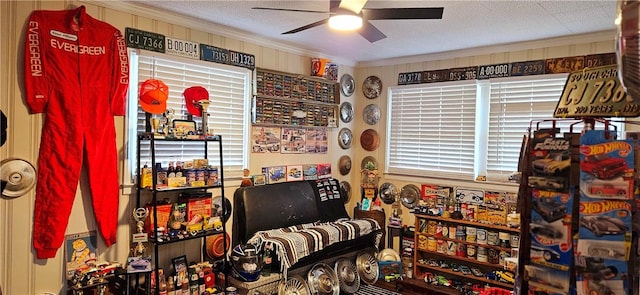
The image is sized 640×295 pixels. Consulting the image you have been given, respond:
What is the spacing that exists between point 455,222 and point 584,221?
2683 mm

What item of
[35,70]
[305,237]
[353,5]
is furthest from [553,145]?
[35,70]

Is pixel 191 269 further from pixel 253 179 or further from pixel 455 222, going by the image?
pixel 455 222

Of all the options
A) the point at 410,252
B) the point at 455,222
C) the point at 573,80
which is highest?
the point at 573,80

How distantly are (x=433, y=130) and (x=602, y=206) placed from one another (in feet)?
10.3

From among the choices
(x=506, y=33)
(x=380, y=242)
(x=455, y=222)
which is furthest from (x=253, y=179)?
(x=506, y=33)

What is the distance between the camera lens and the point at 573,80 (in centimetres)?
197

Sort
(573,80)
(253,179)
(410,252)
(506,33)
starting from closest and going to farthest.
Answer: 1. (573,80)
2. (506,33)
3. (253,179)
4. (410,252)

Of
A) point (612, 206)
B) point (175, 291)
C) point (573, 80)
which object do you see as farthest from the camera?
point (175, 291)

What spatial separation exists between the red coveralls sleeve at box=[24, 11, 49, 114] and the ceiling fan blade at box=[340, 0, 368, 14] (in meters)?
1.94

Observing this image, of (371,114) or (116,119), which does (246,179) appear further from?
(371,114)

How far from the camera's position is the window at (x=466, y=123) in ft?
13.3

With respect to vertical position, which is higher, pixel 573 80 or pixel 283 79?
pixel 283 79

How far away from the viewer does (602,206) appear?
1613mm

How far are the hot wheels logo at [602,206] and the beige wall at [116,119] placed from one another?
2623 mm
